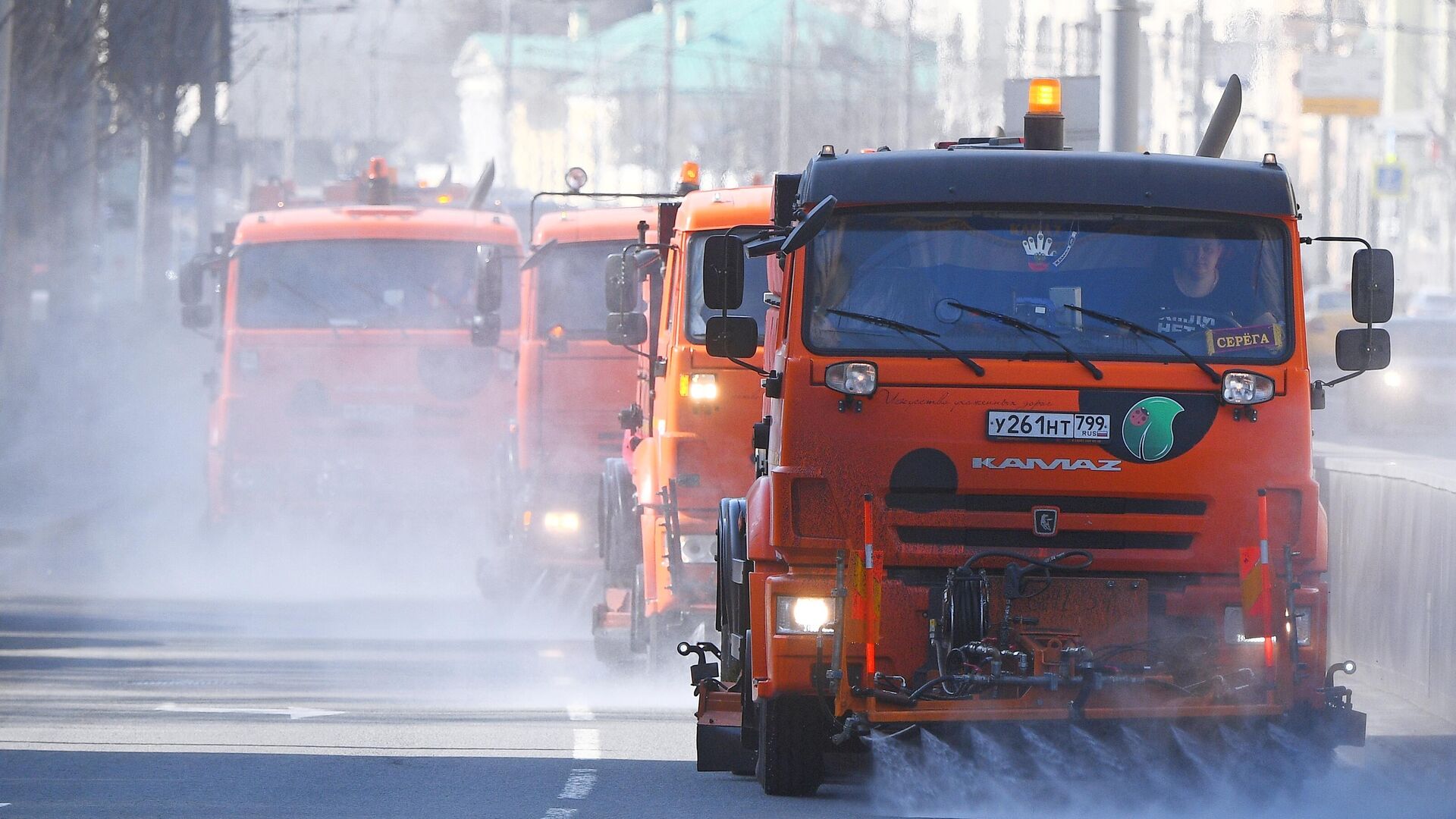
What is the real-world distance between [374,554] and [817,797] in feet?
35.2

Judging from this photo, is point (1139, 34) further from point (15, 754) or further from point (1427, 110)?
point (1427, 110)

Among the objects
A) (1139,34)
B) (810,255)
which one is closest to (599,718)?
(810,255)

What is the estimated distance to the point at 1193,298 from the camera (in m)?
8.55

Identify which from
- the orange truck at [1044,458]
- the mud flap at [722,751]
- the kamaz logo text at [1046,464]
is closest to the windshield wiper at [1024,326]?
the orange truck at [1044,458]

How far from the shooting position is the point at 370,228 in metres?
19.6

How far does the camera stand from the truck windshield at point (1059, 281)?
8.45 meters

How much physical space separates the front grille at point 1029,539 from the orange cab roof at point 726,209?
482 centimetres

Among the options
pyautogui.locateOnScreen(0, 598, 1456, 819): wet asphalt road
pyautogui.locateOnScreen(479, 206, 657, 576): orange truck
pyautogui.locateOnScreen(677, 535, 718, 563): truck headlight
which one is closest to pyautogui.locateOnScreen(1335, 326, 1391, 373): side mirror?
pyautogui.locateOnScreen(0, 598, 1456, 819): wet asphalt road

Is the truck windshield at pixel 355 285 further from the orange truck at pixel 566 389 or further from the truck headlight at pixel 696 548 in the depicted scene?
the truck headlight at pixel 696 548

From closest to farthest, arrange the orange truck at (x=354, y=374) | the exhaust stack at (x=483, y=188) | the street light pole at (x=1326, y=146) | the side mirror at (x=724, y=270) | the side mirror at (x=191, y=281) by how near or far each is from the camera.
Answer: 1. the side mirror at (x=724, y=270)
2. the orange truck at (x=354, y=374)
3. the side mirror at (x=191, y=281)
4. the exhaust stack at (x=483, y=188)
5. the street light pole at (x=1326, y=146)

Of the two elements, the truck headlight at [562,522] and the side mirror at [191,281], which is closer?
the truck headlight at [562,522]

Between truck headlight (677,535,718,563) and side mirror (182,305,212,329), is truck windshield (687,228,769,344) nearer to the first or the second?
truck headlight (677,535,718,563)

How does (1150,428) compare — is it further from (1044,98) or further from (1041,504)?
(1044,98)

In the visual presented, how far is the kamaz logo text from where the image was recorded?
828 cm
